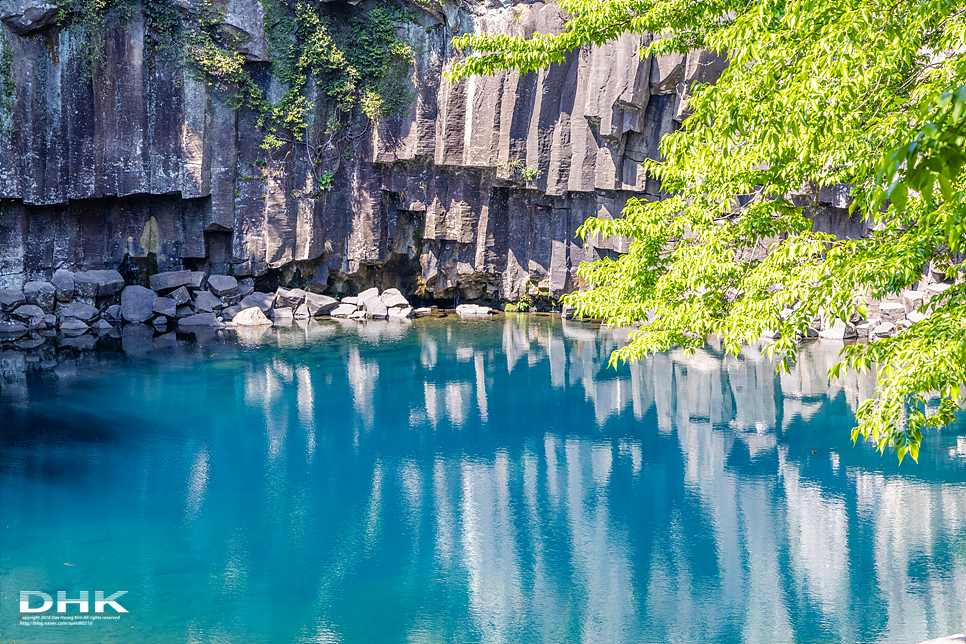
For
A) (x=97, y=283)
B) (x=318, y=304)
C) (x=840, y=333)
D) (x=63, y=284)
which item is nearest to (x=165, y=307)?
(x=97, y=283)

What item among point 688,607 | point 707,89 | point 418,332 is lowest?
point 688,607

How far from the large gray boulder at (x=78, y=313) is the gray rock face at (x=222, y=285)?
4157 mm

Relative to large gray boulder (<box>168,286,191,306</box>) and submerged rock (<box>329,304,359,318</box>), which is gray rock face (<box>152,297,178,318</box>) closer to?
large gray boulder (<box>168,286,191,306</box>)

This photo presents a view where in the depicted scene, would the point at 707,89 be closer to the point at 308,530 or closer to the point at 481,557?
the point at 481,557

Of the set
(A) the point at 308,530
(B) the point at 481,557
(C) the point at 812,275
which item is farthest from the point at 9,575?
(C) the point at 812,275

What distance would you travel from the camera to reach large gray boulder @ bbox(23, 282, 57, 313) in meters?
26.1

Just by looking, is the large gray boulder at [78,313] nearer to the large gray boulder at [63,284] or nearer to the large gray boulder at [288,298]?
the large gray boulder at [63,284]

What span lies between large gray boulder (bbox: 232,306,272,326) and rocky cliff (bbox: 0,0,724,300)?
228cm

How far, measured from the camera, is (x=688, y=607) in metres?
8.62

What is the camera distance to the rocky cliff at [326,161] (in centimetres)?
2602

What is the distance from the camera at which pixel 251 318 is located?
28500 millimetres

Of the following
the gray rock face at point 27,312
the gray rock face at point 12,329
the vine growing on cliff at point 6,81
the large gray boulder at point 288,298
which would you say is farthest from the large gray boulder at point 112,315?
the vine growing on cliff at point 6,81

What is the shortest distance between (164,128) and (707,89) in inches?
988

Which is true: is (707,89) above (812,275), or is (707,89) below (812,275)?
above
